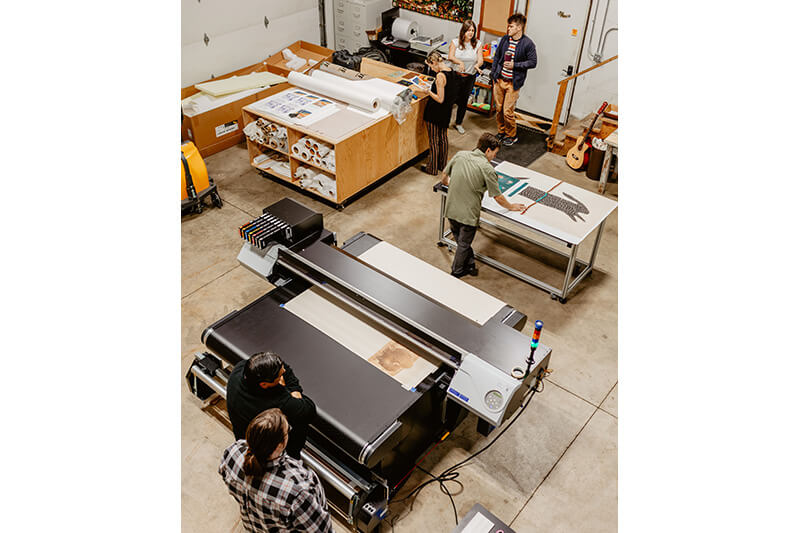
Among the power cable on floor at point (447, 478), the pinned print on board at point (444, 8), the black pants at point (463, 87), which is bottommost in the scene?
the power cable on floor at point (447, 478)

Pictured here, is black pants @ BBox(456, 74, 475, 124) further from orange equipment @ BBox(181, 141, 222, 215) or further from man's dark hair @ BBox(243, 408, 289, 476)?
man's dark hair @ BBox(243, 408, 289, 476)

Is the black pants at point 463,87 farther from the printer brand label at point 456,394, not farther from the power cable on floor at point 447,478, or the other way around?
the printer brand label at point 456,394

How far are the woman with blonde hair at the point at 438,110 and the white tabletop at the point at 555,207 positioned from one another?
1.39 metres

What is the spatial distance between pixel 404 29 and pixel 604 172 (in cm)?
379

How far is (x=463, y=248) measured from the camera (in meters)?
5.21

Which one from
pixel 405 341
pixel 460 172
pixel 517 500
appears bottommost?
pixel 517 500

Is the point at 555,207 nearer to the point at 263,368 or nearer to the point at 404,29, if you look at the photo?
the point at 263,368

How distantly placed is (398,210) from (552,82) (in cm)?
320

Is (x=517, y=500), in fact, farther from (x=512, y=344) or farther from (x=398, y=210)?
(x=398, y=210)

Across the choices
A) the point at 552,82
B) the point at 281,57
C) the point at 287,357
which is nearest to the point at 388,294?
the point at 287,357

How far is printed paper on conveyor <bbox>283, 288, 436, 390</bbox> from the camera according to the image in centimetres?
352

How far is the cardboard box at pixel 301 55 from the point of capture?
8.23 metres

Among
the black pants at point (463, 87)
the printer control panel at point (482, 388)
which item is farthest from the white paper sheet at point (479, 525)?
the black pants at point (463, 87)

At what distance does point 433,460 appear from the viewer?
3.81 metres
